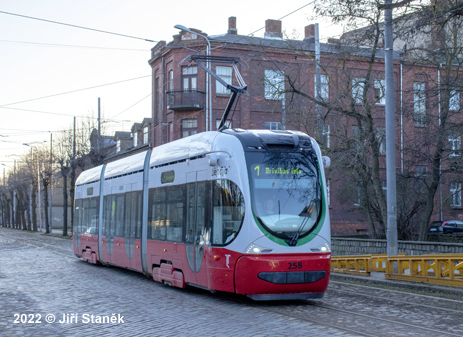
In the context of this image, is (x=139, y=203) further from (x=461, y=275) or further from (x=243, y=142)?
(x=461, y=275)

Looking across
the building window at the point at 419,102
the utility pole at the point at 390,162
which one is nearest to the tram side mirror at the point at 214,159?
the utility pole at the point at 390,162

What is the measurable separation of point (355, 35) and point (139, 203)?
33.0ft

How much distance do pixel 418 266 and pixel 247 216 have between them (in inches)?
269

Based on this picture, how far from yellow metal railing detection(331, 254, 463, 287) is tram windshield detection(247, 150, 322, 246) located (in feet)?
13.1

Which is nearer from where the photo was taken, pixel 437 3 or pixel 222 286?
pixel 222 286

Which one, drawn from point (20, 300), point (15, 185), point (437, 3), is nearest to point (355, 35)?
point (437, 3)

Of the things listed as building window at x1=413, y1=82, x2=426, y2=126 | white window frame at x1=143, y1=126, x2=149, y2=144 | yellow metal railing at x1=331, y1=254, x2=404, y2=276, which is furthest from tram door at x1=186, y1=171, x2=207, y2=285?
white window frame at x1=143, y1=126, x2=149, y2=144

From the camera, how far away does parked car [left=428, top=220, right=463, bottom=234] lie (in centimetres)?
3994

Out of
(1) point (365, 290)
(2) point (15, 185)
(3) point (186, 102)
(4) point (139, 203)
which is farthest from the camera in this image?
(2) point (15, 185)

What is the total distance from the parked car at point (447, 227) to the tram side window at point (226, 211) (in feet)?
105

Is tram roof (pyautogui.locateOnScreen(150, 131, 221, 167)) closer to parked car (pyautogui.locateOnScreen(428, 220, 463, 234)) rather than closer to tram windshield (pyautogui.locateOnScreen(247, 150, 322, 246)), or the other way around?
tram windshield (pyautogui.locateOnScreen(247, 150, 322, 246))

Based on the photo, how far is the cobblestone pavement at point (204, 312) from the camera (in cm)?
859

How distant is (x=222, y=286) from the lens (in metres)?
11.0

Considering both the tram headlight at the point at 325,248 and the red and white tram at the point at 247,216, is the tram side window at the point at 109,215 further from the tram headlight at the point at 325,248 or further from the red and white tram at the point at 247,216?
the tram headlight at the point at 325,248
